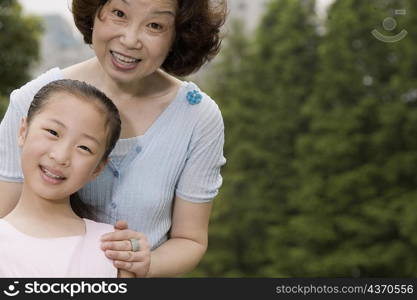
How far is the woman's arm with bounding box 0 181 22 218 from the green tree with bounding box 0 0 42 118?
11504 millimetres

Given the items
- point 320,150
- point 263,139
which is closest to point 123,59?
point 320,150

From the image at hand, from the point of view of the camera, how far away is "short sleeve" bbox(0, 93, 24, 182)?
268 centimetres

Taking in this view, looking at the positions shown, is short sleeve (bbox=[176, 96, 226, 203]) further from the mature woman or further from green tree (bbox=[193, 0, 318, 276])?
green tree (bbox=[193, 0, 318, 276])

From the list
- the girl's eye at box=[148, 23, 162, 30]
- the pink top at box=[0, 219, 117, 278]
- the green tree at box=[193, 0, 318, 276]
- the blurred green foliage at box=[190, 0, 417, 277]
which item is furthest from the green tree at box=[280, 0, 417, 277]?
the pink top at box=[0, 219, 117, 278]

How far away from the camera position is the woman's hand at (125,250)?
97.7 inches

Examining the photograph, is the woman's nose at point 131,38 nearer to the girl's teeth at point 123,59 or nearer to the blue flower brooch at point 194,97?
the girl's teeth at point 123,59

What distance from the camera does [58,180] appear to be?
2445mm

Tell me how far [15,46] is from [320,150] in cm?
649

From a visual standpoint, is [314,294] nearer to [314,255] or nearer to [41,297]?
[41,297]

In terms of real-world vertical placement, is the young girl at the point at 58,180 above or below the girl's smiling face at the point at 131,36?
below

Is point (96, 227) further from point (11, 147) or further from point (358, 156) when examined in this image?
point (358, 156)

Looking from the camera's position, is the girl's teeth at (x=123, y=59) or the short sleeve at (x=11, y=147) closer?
the girl's teeth at (x=123, y=59)

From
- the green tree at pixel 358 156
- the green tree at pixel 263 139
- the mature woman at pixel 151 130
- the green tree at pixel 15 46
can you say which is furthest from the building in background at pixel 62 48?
the mature woman at pixel 151 130

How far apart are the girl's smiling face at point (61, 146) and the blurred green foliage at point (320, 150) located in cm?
1263
